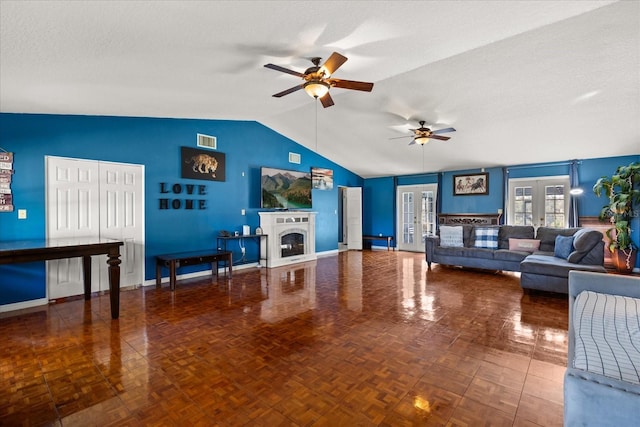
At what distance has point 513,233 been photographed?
5.94m

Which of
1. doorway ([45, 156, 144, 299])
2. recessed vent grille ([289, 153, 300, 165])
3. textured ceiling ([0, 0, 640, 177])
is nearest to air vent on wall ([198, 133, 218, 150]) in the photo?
textured ceiling ([0, 0, 640, 177])

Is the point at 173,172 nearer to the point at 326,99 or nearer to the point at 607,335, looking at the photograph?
the point at 326,99

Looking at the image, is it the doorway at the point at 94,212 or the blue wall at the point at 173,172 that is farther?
the doorway at the point at 94,212

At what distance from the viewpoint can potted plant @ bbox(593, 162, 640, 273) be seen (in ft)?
18.9

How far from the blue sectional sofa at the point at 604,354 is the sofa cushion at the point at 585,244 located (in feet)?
8.74

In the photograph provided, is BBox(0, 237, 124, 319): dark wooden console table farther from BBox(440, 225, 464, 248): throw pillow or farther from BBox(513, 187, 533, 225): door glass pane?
BBox(513, 187, 533, 225): door glass pane

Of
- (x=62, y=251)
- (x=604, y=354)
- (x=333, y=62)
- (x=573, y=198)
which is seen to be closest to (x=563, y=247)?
(x=573, y=198)

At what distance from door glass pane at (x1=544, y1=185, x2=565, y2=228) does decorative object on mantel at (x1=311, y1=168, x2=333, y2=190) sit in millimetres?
5220

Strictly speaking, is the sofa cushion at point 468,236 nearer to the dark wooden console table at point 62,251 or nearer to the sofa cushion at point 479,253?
the sofa cushion at point 479,253

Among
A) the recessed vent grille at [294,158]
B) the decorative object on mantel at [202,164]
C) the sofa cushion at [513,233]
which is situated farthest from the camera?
the recessed vent grille at [294,158]

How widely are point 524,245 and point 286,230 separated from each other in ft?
15.4

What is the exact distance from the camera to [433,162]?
7.88 metres

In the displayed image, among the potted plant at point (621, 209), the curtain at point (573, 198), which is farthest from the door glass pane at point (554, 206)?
the potted plant at point (621, 209)

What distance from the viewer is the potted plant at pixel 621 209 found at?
575 cm
